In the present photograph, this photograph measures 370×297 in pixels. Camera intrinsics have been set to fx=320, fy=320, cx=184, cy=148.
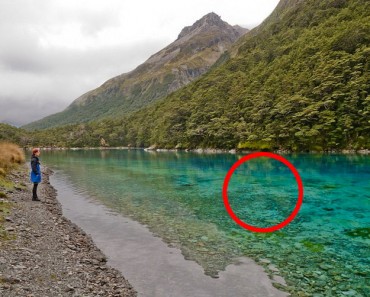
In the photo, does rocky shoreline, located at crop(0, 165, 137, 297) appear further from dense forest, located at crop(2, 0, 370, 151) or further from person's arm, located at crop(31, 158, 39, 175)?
dense forest, located at crop(2, 0, 370, 151)

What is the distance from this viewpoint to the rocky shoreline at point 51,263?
9203 mm

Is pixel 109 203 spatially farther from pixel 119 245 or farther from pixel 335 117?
pixel 335 117

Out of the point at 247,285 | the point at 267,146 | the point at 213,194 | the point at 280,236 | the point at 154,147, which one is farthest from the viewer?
the point at 154,147

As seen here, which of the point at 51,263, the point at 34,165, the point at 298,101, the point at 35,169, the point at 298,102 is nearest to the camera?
the point at 51,263

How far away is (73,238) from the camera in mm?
15758

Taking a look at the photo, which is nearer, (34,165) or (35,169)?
(34,165)

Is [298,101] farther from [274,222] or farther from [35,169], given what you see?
[35,169]

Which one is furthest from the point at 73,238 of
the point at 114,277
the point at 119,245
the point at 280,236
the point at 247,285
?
the point at 280,236

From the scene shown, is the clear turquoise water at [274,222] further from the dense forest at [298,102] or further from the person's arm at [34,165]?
the dense forest at [298,102]

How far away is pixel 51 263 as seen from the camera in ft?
37.6

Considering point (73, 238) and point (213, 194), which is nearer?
point (73, 238)

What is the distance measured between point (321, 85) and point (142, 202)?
89381mm

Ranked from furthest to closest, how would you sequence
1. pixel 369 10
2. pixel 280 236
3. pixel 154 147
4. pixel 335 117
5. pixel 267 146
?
1. pixel 154 147
2. pixel 369 10
3. pixel 267 146
4. pixel 335 117
5. pixel 280 236

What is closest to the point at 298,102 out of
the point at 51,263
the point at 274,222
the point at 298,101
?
the point at 298,101
